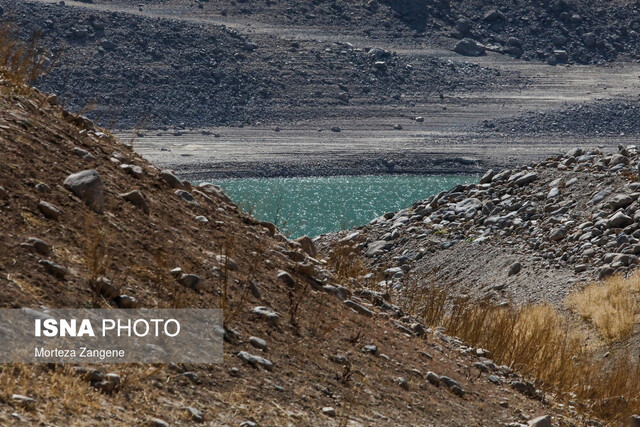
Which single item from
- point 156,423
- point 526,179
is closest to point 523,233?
point 526,179

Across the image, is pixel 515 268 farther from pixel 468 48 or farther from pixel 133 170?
pixel 468 48

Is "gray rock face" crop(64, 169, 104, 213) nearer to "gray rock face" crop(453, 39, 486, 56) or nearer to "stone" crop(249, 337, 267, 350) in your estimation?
"stone" crop(249, 337, 267, 350)

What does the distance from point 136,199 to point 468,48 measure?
37.2 meters

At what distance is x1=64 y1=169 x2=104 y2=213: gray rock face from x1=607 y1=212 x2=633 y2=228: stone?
7.80 m

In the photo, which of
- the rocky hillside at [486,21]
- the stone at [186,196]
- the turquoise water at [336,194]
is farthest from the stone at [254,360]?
the rocky hillside at [486,21]

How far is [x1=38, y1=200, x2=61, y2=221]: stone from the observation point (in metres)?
5.15

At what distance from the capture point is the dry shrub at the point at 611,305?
9492 millimetres

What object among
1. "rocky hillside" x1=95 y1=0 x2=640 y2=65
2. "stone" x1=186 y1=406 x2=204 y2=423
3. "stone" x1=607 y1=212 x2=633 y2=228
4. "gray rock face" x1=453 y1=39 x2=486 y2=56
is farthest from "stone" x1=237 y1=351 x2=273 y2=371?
"gray rock face" x1=453 y1=39 x2=486 y2=56

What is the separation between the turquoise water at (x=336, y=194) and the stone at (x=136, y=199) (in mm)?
17431

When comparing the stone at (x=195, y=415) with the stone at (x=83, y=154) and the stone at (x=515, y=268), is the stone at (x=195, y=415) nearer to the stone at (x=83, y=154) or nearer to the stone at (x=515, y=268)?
the stone at (x=83, y=154)

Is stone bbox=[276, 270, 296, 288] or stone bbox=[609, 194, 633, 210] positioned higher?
A: stone bbox=[276, 270, 296, 288]

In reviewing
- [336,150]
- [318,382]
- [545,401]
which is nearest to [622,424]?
[545,401]

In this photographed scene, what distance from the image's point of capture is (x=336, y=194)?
97.0 feet

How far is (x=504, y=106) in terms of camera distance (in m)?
38.0
